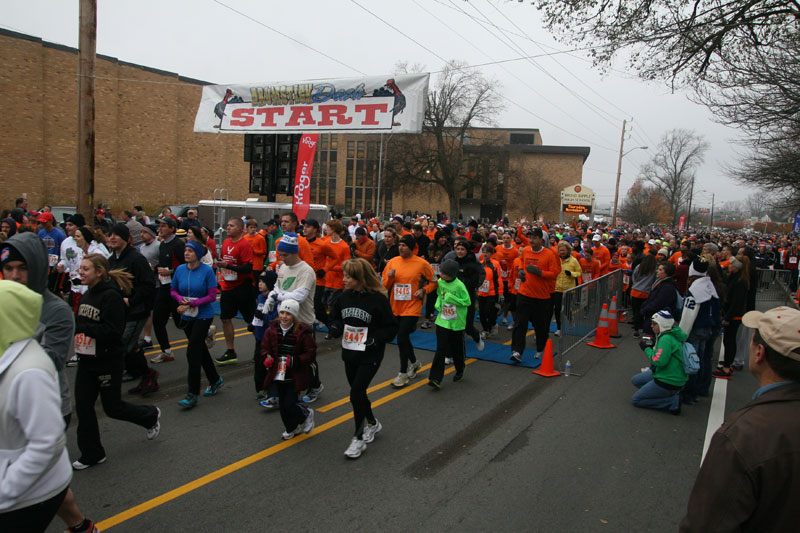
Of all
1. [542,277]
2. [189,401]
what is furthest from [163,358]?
[542,277]

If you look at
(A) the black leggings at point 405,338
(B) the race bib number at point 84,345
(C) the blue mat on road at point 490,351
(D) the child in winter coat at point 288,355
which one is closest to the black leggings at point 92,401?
(B) the race bib number at point 84,345

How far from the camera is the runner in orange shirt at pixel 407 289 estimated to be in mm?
7160

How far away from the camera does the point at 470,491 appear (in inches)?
167

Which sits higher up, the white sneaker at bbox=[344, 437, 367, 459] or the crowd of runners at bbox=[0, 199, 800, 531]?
the crowd of runners at bbox=[0, 199, 800, 531]

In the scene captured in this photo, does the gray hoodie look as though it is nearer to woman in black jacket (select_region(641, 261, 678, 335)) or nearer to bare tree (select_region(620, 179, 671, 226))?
woman in black jacket (select_region(641, 261, 678, 335))

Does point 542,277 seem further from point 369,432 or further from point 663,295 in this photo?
point 369,432

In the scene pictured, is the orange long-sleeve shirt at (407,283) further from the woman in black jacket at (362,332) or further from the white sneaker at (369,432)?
the white sneaker at (369,432)

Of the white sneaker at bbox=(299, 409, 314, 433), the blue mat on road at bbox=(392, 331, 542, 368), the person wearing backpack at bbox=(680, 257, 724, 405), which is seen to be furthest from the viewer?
the blue mat on road at bbox=(392, 331, 542, 368)

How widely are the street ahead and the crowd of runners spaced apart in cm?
29

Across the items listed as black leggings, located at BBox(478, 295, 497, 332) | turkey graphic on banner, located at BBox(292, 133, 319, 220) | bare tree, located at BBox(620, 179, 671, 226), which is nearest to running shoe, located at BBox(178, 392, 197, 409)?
black leggings, located at BBox(478, 295, 497, 332)

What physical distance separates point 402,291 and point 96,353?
400 cm

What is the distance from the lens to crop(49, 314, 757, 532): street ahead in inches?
151

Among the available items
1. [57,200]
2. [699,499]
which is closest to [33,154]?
[57,200]

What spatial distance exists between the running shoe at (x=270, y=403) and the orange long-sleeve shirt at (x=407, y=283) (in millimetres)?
2166
